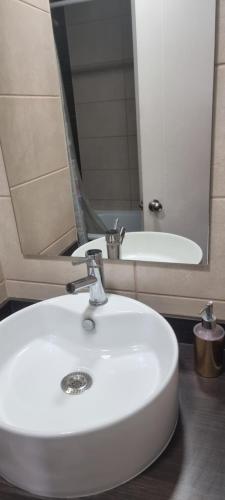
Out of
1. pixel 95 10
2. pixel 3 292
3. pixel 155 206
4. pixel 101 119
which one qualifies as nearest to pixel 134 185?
pixel 155 206

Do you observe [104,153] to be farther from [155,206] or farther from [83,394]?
[83,394]

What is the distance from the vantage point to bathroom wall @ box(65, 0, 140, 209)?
80 cm

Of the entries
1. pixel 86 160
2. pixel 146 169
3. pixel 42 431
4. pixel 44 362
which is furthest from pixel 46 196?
pixel 42 431

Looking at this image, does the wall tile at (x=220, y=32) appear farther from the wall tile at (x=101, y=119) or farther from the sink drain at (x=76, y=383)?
the sink drain at (x=76, y=383)

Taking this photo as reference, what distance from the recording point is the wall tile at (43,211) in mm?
971

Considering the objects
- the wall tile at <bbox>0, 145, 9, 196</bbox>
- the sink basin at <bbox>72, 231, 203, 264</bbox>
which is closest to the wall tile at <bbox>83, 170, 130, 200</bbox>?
the sink basin at <bbox>72, 231, 203, 264</bbox>

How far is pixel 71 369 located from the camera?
0.85 m

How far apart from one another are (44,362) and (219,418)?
421 millimetres

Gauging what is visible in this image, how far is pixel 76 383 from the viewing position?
2.62 ft

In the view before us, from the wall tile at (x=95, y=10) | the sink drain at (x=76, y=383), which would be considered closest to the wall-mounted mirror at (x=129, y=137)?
the wall tile at (x=95, y=10)

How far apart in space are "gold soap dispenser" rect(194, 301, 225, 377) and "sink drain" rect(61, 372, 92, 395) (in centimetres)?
26

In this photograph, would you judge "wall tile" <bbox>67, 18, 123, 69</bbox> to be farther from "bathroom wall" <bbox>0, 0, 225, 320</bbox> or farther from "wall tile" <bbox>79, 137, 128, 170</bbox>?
"wall tile" <bbox>79, 137, 128, 170</bbox>

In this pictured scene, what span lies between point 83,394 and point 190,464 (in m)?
0.25

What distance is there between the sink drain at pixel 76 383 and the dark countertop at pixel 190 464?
0.21m
